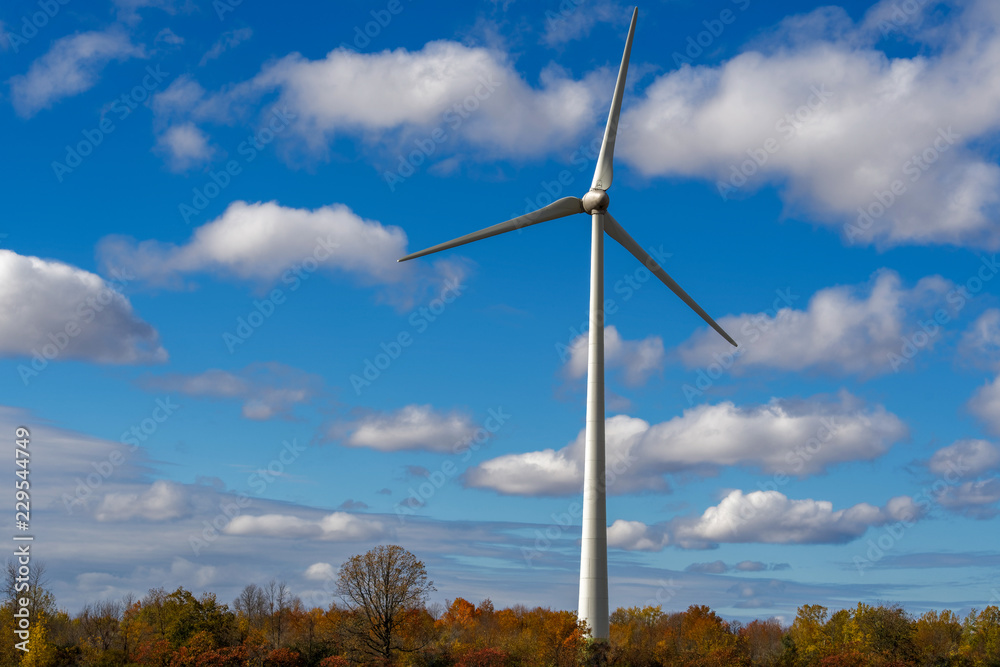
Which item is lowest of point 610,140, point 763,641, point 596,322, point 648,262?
point 763,641

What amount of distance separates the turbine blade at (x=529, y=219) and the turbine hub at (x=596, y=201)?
0.68 metres

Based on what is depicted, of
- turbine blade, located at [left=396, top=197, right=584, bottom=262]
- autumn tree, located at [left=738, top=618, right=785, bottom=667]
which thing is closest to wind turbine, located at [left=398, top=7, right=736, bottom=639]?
turbine blade, located at [left=396, top=197, right=584, bottom=262]

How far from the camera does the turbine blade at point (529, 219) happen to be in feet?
186

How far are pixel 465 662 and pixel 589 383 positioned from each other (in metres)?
26.9

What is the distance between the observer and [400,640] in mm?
69875

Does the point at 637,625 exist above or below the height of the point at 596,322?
below

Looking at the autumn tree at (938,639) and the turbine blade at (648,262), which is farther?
the autumn tree at (938,639)

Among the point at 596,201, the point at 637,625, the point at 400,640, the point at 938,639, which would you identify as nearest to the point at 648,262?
the point at 596,201

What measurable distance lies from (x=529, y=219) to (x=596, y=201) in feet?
14.8

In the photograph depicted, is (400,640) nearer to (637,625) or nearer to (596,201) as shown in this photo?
(596,201)

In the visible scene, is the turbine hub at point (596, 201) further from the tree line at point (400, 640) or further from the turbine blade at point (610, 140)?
the tree line at point (400, 640)

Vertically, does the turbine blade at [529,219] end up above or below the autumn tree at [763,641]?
above

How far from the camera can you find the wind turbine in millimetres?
49938

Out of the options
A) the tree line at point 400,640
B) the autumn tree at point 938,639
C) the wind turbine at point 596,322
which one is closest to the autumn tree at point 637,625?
the tree line at point 400,640
